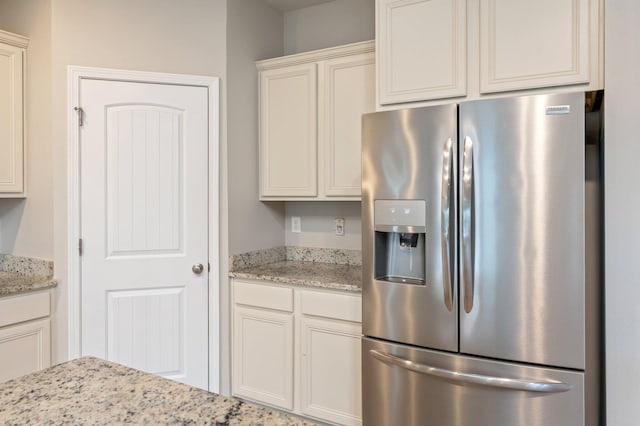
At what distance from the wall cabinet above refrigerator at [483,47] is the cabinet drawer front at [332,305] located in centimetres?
102

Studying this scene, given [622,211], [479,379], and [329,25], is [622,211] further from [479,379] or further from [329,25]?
[329,25]

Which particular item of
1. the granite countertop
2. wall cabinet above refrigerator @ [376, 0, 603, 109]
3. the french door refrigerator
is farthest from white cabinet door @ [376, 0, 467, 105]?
the granite countertop

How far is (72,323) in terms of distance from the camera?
2447 millimetres

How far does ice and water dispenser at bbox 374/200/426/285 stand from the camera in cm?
183

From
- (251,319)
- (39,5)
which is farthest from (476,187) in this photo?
(39,5)

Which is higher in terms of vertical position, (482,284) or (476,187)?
(476,187)

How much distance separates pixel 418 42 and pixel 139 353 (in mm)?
2267

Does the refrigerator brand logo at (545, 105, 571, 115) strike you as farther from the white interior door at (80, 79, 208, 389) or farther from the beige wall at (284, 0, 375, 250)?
the white interior door at (80, 79, 208, 389)

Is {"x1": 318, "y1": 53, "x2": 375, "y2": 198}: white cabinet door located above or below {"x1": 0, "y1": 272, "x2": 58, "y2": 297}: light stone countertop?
above

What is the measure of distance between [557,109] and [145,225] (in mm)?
2168

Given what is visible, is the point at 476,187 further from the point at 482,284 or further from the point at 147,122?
the point at 147,122

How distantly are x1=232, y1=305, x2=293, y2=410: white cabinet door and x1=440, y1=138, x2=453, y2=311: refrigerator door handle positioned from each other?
1.05 meters

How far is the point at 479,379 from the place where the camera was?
1674 mm

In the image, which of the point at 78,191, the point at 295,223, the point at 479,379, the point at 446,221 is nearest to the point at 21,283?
the point at 78,191
